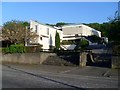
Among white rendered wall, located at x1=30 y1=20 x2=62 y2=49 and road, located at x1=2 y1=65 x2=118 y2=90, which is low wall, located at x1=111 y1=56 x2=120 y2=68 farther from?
white rendered wall, located at x1=30 y1=20 x2=62 y2=49

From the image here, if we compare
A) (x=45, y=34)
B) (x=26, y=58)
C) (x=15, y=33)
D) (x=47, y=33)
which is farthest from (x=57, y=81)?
(x=47, y=33)

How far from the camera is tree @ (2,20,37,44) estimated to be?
54062 millimetres

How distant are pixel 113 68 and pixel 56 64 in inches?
312

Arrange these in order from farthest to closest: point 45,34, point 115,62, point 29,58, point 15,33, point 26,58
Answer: point 45,34 < point 15,33 < point 26,58 < point 29,58 < point 115,62

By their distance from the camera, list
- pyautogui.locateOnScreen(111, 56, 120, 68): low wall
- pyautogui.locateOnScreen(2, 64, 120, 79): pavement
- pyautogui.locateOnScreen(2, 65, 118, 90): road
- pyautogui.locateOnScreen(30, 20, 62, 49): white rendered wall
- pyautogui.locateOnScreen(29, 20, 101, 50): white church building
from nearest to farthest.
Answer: pyautogui.locateOnScreen(2, 65, 118, 90): road → pyautogui.locateOnScreen(2, 64, 120, 79): pavement → pyautogui.locateOnScreen(111, 56, 120, 68): low wall → pyautogui.locateOnScreen(29, 20, 101, 50): white church building → pyautogui.locateOnScreen(30, 20, 62, 49): white rendered wall

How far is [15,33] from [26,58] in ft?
59.1

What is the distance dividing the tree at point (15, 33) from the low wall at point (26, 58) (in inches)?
563

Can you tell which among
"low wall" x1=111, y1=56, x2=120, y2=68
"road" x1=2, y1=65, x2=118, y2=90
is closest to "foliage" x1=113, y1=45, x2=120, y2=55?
"low wall" x1=111, y1=56, x2=120, y2=68

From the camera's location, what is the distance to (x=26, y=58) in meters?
37.5

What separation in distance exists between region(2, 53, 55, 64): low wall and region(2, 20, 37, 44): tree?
14.3 meters

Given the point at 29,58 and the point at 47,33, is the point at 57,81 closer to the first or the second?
the point at 29,58

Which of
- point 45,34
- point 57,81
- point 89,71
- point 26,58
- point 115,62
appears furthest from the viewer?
point 45,34

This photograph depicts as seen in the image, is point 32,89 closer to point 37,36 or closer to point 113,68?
point 113,68

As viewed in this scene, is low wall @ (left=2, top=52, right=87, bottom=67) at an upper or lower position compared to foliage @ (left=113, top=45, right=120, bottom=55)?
lower
